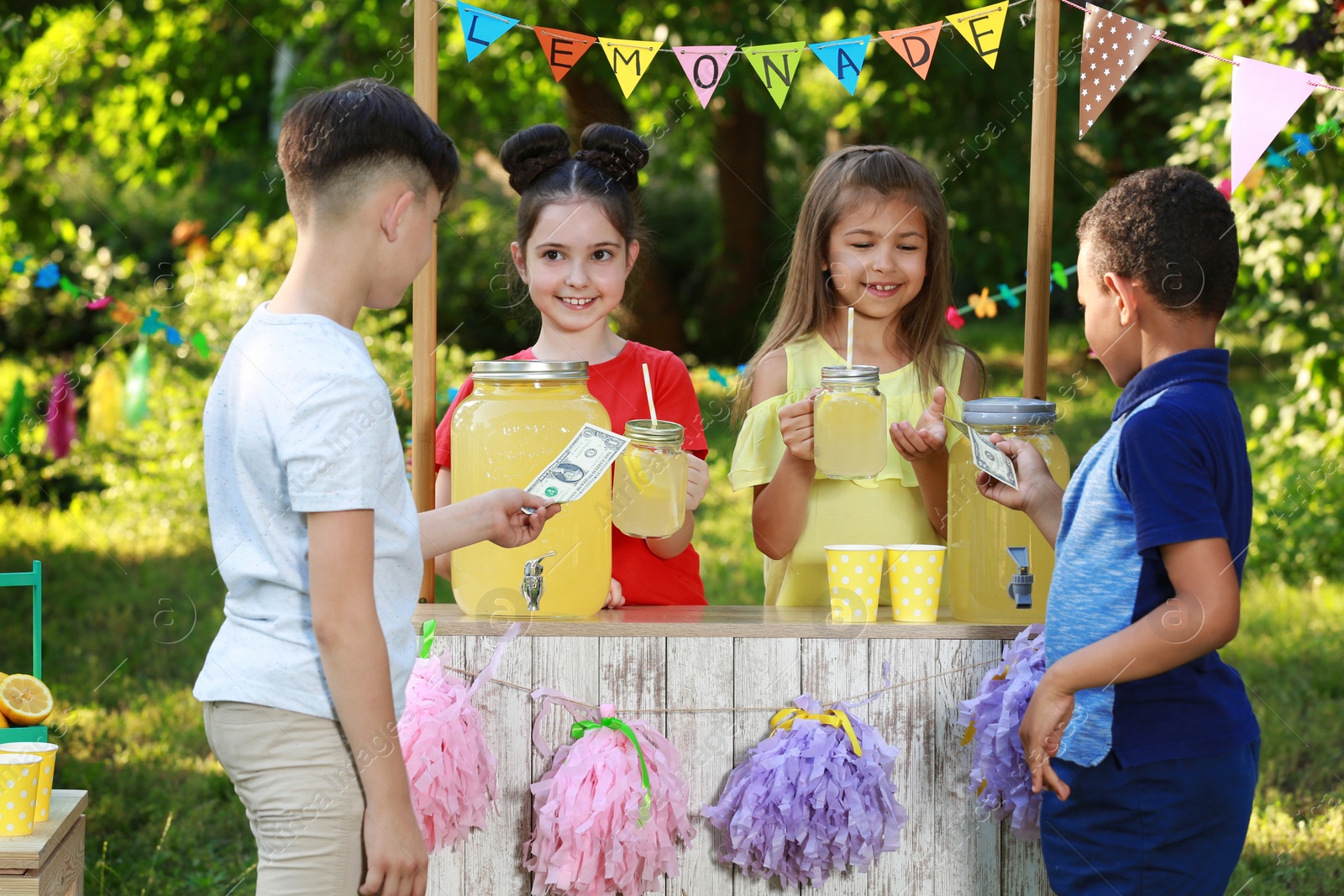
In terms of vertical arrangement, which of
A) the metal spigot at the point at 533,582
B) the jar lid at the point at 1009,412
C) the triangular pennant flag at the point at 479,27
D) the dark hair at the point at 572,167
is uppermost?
the triangular pennant flag at the point at 479,27

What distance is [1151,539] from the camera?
168 centimetres

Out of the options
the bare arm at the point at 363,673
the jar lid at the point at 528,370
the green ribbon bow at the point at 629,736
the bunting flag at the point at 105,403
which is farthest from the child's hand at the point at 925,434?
the bunting flag at the point at 105,403

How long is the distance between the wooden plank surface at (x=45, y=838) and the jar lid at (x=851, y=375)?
56.9 inches

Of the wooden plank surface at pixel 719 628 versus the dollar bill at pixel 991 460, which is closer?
the dollar bill at pixel 991 460

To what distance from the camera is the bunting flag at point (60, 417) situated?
6.60 meters

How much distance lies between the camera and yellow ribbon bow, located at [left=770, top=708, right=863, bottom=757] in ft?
6.78

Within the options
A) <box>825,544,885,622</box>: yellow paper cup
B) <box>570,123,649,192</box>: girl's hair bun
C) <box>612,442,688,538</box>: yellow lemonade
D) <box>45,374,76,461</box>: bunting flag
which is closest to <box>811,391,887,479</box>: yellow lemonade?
<box>825,544,885,622</box>: yellow paper cup

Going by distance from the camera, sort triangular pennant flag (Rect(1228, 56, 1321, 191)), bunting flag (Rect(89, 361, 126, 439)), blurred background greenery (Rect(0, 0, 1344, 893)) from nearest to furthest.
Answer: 1. triangular pennant flag (Rect(1228, 56, 1321, 191))
2. blurred background greenery (Rect(0, 0, 1344, 893))
3. bunting flag (Rect(89, 361, 126, 439))

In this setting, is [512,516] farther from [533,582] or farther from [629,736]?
[629,736]

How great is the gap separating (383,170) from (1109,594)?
3.85 feet

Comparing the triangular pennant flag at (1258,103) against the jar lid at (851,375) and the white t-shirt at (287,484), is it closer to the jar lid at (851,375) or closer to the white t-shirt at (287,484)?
the jar lid at (851,375)

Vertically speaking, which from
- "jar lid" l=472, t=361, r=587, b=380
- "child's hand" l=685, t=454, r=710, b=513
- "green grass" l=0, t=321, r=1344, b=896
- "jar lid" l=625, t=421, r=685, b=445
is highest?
"jar lid" l=472, t=361, r=587, b=380

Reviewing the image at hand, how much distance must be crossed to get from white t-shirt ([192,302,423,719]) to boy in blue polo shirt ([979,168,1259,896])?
97 centimetres

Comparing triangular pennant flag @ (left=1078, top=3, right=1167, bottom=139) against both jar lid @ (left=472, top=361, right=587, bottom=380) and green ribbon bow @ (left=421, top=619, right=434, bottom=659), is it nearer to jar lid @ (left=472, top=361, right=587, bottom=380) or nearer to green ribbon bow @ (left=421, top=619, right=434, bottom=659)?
jar lid @ (left=472, top=361, right=587, bottom=380)
